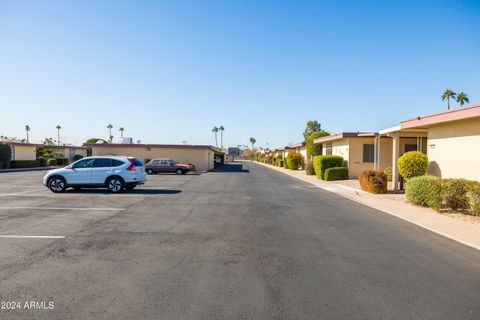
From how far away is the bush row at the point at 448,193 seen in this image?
11.1 metres

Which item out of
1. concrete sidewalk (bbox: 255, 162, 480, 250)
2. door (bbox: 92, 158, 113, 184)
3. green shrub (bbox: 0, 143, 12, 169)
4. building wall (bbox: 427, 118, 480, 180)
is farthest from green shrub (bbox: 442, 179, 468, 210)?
green shrub (bbox: 0, 143, 12, 169)

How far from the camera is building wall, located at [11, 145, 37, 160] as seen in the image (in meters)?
45.3

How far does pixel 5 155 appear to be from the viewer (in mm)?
39031

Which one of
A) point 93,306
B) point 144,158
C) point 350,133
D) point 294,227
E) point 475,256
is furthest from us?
point 144,158

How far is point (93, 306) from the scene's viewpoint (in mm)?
4359

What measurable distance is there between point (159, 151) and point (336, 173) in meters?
22.5

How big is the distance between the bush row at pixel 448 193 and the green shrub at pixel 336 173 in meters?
14.6

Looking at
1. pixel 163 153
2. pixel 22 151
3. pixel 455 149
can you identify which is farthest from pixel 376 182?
pixel 22 151

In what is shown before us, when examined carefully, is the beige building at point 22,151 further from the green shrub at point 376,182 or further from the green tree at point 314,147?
the green shrub at point 376,182

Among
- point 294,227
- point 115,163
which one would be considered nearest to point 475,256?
point 294,227

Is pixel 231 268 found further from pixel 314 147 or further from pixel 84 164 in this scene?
pixel 314 147

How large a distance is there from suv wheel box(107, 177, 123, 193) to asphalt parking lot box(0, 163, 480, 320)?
5741mm

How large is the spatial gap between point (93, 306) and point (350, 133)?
86.1ft

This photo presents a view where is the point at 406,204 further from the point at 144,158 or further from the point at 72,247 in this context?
the point at 144,158
